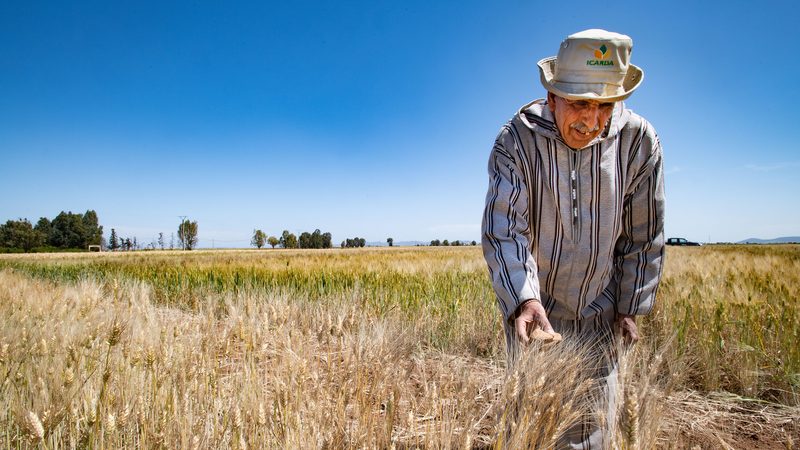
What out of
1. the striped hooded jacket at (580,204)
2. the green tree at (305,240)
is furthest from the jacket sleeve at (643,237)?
the green tree at (305,240)

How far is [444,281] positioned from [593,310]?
10.6ft

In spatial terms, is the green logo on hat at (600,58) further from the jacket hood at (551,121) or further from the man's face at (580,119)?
the jacket hood at (551,121)

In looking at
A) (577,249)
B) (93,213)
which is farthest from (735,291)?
(93,213)

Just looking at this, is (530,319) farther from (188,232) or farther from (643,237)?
(188,232)

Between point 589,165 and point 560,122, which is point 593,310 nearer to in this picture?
point 589,165

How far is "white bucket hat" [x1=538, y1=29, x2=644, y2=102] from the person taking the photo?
1303 mm

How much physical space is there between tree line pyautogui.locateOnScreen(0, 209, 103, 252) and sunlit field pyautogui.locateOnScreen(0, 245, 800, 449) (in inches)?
3137

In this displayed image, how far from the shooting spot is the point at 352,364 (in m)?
1.85

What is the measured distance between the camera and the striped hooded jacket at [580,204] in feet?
4.86

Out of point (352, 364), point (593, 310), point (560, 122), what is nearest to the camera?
point (560, 122)

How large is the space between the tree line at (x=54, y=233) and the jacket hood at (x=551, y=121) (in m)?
81.4

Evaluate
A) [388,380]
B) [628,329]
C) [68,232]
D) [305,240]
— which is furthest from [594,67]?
[68,232]

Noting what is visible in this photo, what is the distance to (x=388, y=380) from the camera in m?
1.90

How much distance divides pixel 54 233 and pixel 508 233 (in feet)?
333
